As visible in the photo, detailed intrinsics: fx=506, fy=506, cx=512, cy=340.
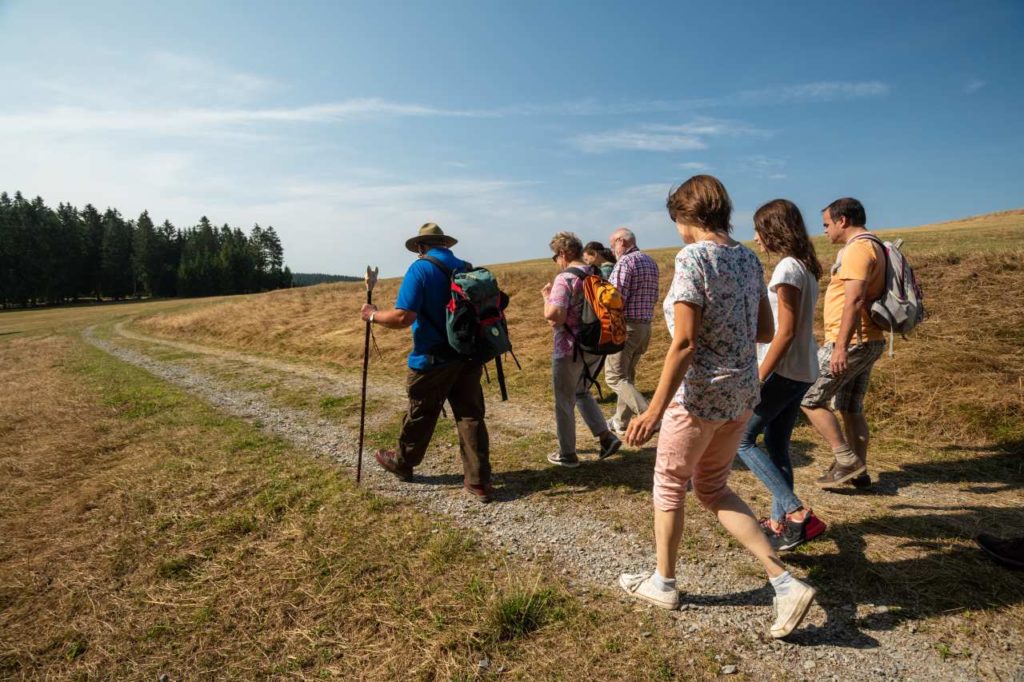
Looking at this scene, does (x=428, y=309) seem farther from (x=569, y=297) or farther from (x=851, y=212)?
(x=851, y=212)

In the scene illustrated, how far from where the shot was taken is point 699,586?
3281 mm

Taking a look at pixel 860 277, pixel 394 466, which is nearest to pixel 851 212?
pixel 860 277

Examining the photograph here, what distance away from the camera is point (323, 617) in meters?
3.19

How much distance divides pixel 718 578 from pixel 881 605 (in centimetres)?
90

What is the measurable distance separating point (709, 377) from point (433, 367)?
2639 millimetres

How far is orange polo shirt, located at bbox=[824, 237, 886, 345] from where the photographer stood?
4.00m

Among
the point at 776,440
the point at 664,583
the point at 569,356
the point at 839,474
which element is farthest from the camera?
the point at 569,356

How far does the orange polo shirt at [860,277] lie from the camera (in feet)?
13.1

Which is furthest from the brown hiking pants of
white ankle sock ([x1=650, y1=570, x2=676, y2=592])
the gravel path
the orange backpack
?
white ankle sock ([x1=650, y1=570, x2=676, y2=592])

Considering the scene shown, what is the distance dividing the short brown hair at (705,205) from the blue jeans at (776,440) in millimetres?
1457

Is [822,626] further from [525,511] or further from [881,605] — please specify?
[525,511]

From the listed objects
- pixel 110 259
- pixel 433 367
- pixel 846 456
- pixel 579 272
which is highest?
pixel 110 259

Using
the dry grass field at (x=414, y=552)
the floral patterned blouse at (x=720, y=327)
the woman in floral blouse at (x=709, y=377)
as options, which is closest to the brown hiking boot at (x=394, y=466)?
the dry grass field at (x=414, y=552)

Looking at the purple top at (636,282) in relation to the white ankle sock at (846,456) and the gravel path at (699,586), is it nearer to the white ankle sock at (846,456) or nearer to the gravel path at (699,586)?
the white ankle sock at (846,456)
